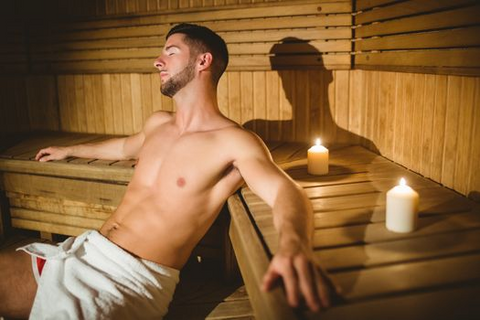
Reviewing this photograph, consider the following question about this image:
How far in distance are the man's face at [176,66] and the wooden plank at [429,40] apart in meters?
1.40

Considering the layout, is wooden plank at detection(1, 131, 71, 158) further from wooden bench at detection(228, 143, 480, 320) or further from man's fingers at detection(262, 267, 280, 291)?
man's fingers at detection(262, 267, 280, 291)

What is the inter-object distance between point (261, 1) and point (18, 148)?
2.60 metres

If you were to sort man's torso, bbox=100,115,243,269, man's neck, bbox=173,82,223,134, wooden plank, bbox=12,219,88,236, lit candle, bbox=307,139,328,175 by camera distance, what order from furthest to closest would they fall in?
wooden plank, bbox=12,219,88,236 → lit candle, bbox=307,139,328,175 → man's neck, bbox=173,82,223,134 → man's torso, bbox=100,115,243,269

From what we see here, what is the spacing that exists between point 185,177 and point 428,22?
5.52 feet

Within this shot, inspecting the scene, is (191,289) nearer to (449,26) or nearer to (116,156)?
(116,156)

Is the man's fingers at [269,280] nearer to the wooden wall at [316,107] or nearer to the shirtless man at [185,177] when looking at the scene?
the shirtless man at [185,177]

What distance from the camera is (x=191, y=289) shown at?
2873mm

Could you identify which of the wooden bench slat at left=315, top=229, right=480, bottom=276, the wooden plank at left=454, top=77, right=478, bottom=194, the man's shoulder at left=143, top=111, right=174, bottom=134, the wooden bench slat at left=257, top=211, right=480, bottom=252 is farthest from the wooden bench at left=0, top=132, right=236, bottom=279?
the wooden plank at left=454, top=77, right=478, bottom=194

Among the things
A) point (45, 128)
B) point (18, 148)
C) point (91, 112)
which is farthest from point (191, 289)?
point (45, 128)

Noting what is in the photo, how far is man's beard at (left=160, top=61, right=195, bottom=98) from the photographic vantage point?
7.98 feet

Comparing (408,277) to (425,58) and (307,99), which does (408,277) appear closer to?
(425,58)

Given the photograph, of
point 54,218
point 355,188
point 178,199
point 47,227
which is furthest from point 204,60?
point 47,227

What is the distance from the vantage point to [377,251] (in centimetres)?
152

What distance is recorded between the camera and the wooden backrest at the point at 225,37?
3.53 m
